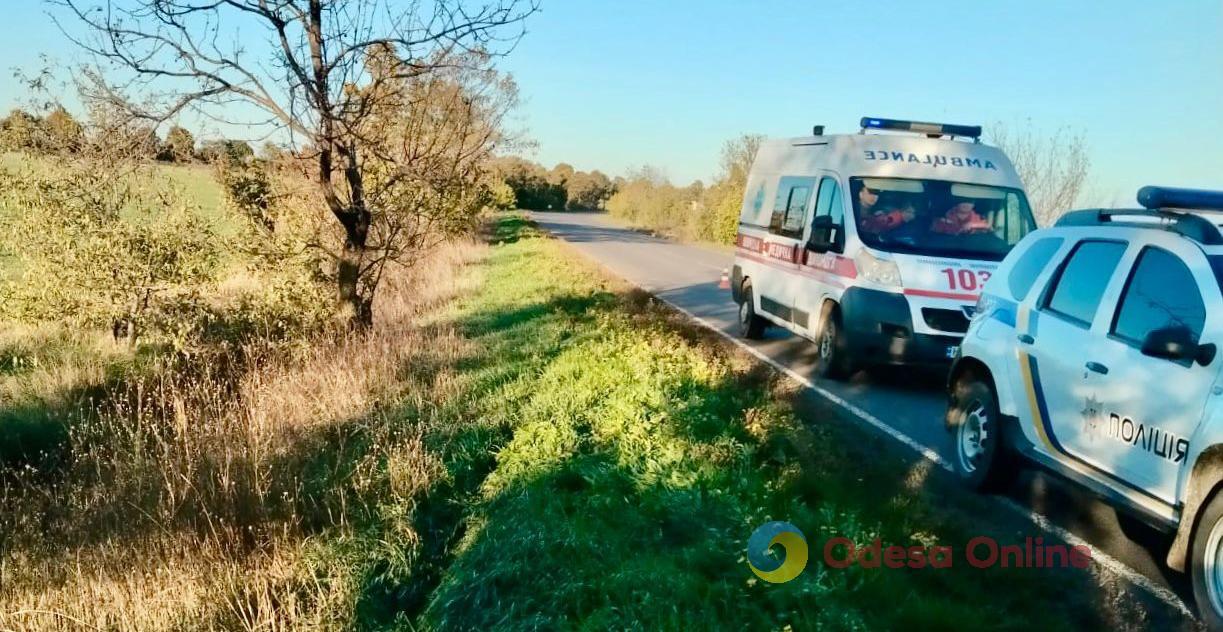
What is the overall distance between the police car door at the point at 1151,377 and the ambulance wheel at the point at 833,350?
3.88 metres

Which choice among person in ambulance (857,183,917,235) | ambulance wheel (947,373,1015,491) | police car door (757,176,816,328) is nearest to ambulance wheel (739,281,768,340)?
police car door (757,176,816,328)

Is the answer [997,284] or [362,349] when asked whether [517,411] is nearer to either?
[362,349]

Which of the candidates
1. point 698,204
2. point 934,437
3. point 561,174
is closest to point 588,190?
point 561,174

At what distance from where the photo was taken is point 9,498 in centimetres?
644

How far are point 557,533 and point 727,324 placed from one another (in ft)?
28.4

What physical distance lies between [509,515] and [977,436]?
3105mm

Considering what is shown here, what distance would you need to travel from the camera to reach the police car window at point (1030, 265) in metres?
5.34

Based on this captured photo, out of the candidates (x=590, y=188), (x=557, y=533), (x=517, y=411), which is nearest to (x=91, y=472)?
(x=517, y=411)

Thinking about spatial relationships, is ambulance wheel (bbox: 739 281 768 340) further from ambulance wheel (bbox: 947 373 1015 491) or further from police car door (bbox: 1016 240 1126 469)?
police car door (bbox: 1016 240 1126 469)

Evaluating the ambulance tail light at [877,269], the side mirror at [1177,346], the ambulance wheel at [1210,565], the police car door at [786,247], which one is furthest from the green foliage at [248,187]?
the ambulance wheel at [1210,565]

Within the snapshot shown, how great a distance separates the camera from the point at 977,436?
5.55 m

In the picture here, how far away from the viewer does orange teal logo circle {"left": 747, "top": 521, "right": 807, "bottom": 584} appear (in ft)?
12.6

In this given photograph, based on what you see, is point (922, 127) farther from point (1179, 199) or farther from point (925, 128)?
point (1179, 199)

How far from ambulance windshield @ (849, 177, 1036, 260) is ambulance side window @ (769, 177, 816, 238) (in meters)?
1.07
